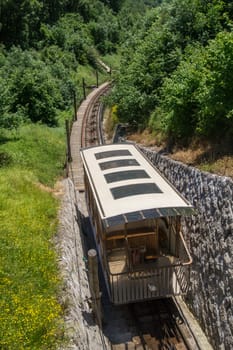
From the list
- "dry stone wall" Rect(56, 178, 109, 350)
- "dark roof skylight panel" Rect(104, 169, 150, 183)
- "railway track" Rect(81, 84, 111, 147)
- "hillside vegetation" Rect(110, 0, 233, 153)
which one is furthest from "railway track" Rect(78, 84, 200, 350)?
"railway track" Rect(81, 84, 111, 147)

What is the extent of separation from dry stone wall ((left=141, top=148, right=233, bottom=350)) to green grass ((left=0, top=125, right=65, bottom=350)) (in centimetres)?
442

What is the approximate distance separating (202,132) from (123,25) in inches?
2819

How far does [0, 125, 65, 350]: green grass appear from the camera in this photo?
7977mm

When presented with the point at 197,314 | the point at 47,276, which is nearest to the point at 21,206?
the point at 47,276

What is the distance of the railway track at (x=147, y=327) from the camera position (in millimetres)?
11359

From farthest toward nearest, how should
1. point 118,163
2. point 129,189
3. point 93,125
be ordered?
1. point 93,125
2. point 118,163
3. point 129,189

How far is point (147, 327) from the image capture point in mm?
11977

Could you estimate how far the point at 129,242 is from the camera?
1145 centimetres

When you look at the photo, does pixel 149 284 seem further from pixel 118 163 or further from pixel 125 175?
pixel 118 163

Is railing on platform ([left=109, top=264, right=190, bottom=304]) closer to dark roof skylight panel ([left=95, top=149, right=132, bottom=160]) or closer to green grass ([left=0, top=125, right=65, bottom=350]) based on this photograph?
green grass ([left=0, top=125, right=65, bottom=350])

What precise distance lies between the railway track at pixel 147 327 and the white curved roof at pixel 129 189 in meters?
3.84

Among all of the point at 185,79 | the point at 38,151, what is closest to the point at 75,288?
the point at 185,79

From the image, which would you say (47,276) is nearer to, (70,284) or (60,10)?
(70,284)

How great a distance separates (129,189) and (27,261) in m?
3.69
